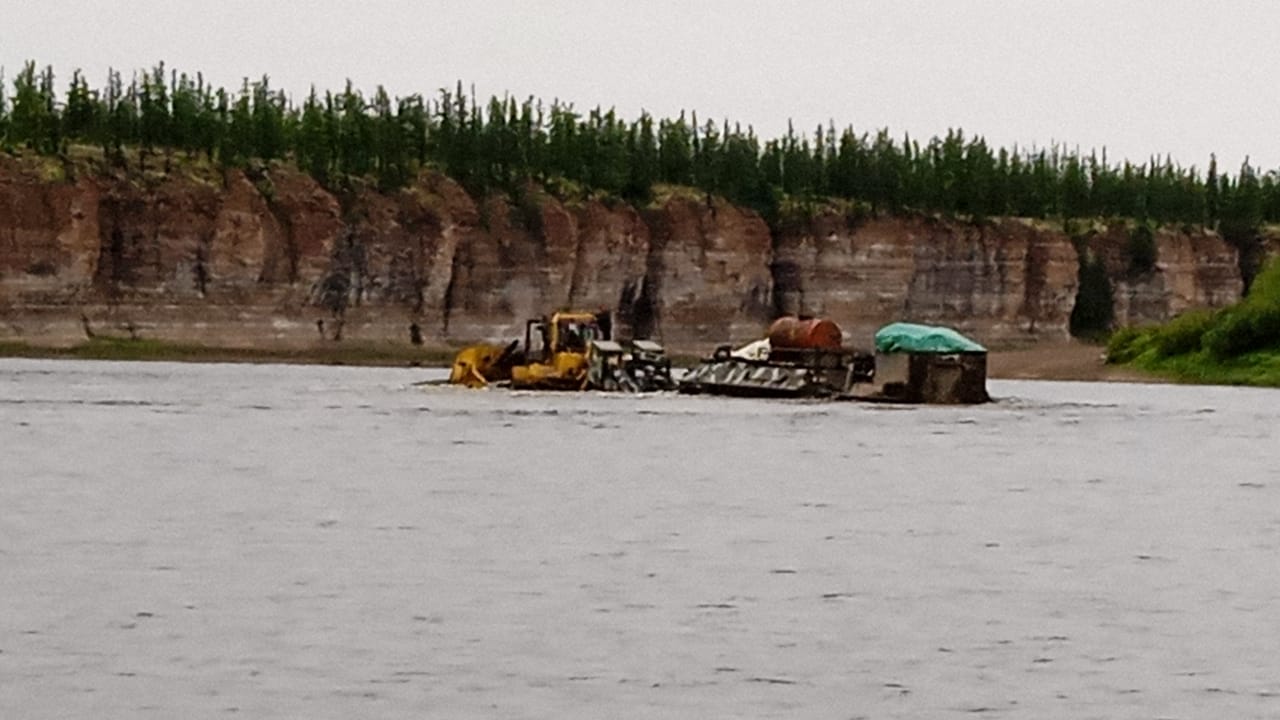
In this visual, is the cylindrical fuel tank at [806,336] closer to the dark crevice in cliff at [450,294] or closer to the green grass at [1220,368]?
the green grass at [1220,368]

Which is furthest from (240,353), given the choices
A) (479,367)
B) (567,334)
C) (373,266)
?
(567,334)

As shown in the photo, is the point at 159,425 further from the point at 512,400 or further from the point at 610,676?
the point at 610,676

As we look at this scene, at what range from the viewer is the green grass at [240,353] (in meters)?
160

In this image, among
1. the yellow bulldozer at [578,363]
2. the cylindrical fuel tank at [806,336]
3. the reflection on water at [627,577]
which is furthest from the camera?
the cylindrical fuel tank at [806,336]

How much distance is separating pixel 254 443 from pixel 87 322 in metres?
102

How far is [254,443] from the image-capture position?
6488 cm

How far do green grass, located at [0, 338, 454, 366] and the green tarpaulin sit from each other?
70.9 meters

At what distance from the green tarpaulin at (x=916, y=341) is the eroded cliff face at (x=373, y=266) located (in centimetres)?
7522

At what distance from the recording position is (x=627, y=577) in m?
33.5

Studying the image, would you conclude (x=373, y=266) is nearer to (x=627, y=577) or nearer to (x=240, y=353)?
(x=240, y=353)

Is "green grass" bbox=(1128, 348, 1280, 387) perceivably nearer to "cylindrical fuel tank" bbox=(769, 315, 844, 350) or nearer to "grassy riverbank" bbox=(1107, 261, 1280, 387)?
"grassy riverbank" bbox=(1107, 261, 1280, 387)

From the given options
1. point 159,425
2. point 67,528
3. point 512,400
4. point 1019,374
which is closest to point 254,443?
point 159,425

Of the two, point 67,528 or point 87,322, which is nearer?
point 67,528

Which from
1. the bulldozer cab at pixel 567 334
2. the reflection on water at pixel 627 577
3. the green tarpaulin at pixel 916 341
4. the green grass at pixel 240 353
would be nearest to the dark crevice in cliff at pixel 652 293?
the green grass at pixel 240 353
